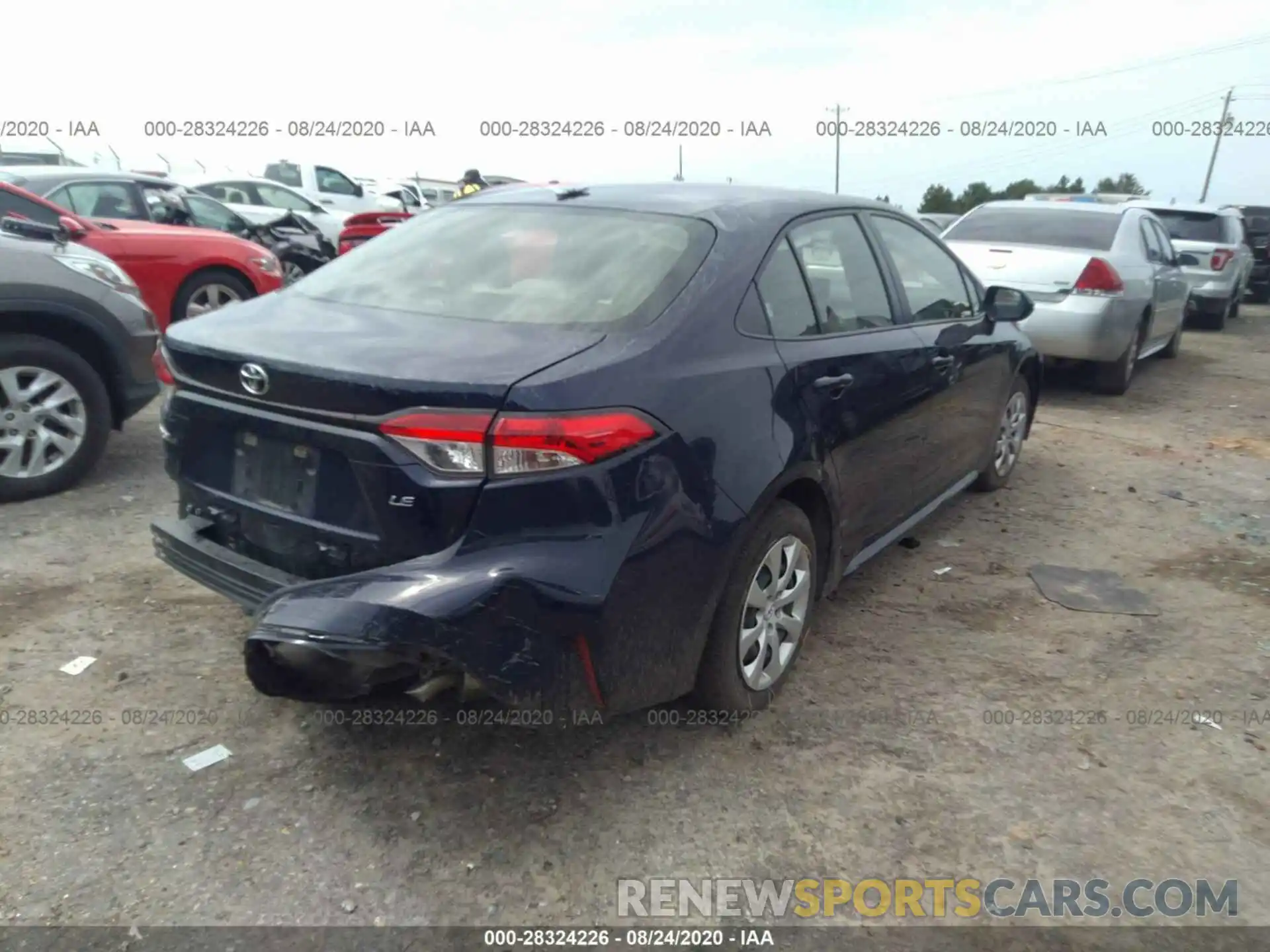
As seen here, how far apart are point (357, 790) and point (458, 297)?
4.73ft

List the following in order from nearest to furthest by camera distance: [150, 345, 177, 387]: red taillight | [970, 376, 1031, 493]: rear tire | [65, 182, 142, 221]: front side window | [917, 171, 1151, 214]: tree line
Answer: [150, 345, 177, 387]: red taillight, [970, 376, 1031, 493]: rear tire, [65, 182, 142, 221]: front side window, [917, 171, 1151, 214]: tree line

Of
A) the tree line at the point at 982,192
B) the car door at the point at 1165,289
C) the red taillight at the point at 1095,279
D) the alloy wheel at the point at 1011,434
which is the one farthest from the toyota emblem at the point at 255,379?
the tree line at the point at 982,192

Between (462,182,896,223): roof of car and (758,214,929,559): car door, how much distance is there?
0.09 meters

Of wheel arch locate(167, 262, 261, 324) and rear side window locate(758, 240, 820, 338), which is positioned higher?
rear side window locate(758, 240, 820, 338)

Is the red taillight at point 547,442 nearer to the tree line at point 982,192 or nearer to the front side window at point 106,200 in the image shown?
the front side window at point 106,200

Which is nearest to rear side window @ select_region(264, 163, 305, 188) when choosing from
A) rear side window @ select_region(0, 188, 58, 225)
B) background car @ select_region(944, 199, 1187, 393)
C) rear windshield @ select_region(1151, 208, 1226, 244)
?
rear side window @ select_region(0, 188, 58, 225)

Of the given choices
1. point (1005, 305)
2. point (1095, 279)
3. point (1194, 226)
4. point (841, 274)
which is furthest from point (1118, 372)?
point (1194, 226)

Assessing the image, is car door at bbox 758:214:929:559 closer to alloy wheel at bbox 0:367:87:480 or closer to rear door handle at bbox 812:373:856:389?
rear door handle at bbox 812:373:856:389

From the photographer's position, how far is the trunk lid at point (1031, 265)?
7.64 m

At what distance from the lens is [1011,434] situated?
18.5ft

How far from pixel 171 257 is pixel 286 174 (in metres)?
12.1

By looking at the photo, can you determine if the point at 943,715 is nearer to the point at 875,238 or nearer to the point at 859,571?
the point at 859,571

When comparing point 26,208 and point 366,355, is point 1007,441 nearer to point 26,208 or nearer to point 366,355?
point 366,355

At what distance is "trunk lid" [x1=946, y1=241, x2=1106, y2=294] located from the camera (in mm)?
7645
